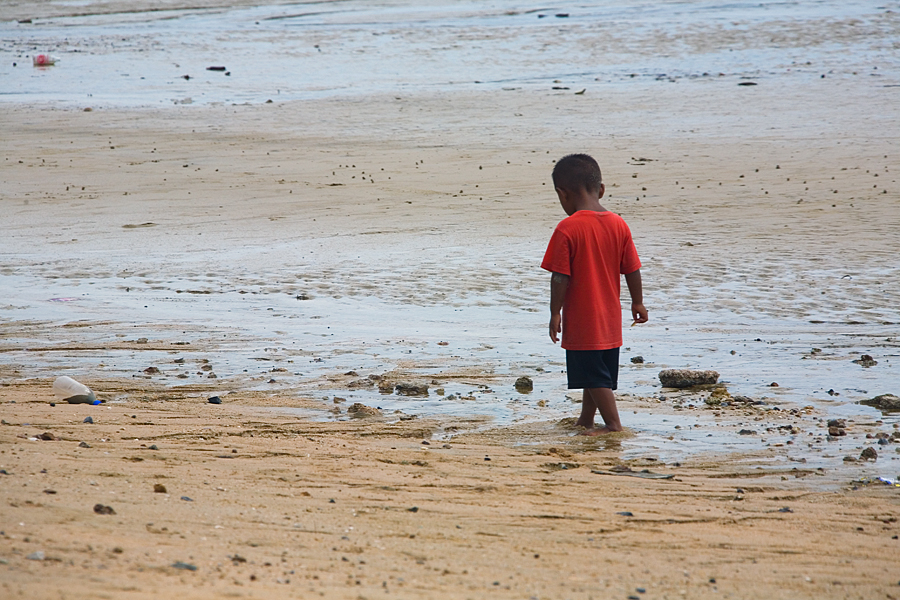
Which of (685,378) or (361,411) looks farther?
(685,378)

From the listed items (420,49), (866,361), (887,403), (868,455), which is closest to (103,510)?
(868,455)

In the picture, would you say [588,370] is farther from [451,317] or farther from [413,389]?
[451,317]

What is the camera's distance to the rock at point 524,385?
5960 mm

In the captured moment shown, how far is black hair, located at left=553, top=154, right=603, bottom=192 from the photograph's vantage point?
5.02m

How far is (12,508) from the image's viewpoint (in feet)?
11.0

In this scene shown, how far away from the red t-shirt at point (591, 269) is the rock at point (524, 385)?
33.4 inches

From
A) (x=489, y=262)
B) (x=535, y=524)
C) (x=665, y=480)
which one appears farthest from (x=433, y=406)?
(x=489, y=262)

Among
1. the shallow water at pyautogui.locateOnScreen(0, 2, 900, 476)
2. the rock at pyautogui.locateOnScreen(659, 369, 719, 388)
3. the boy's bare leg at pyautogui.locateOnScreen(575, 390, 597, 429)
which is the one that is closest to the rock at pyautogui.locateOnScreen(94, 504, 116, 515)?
the shallow water at pyautogui.locateOnScreen(0, 2, 900, 476)

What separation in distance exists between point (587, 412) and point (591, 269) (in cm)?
76

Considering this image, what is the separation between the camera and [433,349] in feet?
22.7

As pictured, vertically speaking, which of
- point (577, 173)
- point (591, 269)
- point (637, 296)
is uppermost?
point (577, 173)

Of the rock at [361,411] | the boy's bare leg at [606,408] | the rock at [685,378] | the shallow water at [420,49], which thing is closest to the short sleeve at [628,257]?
the boy's bare leg at [606,408]

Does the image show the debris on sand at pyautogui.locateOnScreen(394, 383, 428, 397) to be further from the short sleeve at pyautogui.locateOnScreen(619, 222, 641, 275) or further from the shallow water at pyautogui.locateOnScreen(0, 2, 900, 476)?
the short sleeve at pyautogui.locateOnScreen(619, 222, 641, 275)

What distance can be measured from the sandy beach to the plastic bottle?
7 centimetres
